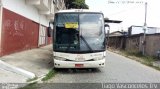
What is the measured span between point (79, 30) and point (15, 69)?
3.53 metres

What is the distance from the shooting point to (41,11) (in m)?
30.5

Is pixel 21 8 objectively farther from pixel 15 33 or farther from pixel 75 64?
pixel 75 64

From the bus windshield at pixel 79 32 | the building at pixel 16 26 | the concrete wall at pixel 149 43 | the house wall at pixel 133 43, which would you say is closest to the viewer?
the bus windshield at pixel 79 32

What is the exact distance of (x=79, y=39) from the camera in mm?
13984

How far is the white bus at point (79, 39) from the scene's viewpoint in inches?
542

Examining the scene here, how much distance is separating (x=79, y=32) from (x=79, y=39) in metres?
0.34

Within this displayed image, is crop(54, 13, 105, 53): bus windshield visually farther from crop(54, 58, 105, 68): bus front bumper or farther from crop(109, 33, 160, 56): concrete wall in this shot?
crop(109, 33, 160, 56): concrete wall

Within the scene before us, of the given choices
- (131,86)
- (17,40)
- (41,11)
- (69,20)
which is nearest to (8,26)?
(17,40)

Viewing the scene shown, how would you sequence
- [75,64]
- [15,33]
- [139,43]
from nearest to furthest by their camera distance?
1. [75,64]
2. [15,33]
3. [139,43]

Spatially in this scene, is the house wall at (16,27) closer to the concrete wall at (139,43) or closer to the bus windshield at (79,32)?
the bus windshield at (79,32)

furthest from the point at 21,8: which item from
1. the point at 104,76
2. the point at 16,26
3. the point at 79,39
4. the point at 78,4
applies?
the point at 78,4

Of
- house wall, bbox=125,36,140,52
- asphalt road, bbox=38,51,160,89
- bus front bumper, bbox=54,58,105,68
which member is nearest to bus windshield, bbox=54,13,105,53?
bus front bumper, bbox=54,58,105,68

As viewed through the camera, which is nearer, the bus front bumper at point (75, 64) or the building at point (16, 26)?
the bus front bumper at point (75, 64)

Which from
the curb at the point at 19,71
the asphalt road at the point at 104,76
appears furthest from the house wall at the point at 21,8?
the asphalt road at the point at 104,76
